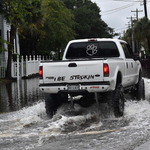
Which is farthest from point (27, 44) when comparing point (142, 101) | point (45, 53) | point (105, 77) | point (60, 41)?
point (105, 77)

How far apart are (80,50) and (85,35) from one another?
52748 millimetres

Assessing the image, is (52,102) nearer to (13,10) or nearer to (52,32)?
(13,10)

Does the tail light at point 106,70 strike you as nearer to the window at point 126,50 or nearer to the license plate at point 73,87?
the license plate at point 73,87

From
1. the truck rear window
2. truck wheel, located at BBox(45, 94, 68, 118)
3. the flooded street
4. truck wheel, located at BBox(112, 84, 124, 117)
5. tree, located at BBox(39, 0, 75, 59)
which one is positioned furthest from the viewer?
tree, located at BBox(39, 0, 75, 59)

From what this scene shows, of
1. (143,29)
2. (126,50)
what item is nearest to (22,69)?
(126,50)

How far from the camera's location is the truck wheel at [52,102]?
30.1 ft

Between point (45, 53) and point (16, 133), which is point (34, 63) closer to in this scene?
point (45, 53)

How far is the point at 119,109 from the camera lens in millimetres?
8594

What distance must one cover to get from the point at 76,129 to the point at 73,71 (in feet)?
4.64

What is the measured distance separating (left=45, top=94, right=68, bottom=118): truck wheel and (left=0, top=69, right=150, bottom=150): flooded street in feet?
0.50

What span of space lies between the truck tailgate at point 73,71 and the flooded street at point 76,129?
904 mm

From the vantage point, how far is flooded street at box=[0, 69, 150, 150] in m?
6.21

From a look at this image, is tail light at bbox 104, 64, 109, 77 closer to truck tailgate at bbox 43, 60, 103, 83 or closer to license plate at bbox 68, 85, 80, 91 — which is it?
truck tailgate at bbox 43, 60, 103, 83

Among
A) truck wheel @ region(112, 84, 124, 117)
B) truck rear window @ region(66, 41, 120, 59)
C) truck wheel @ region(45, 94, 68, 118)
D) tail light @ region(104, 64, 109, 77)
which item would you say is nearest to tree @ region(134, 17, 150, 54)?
truck rear window @ region(66, 41, 120, 59)
